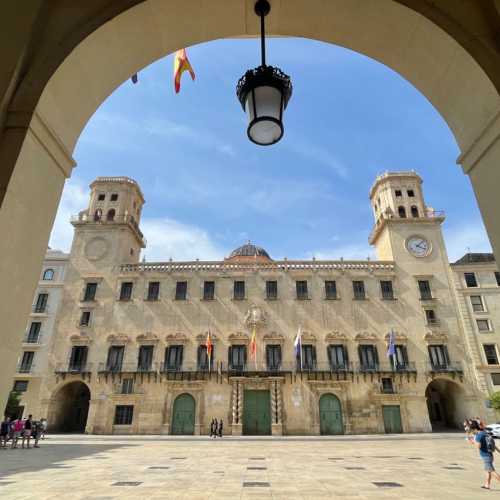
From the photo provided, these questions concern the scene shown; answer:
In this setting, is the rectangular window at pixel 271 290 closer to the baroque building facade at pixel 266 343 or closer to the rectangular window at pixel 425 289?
the baroque building facade at pixel 266 343

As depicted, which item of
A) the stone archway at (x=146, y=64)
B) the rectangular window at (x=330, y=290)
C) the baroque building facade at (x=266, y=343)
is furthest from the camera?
the rectangular window at (x=330, y=290)

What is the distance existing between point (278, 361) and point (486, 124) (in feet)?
93.7

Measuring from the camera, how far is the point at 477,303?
32406 millimetres

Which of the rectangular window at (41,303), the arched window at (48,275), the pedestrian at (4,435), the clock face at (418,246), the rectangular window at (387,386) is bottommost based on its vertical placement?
the pedestrian at (4,435)

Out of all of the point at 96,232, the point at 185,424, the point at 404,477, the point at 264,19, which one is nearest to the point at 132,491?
the point at 404,477

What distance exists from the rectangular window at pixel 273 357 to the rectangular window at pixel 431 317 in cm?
1320

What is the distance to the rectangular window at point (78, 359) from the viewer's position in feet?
98.7

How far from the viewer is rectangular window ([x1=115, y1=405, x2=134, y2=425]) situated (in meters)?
28.8

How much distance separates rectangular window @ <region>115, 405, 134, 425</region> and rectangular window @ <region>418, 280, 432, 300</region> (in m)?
26.4

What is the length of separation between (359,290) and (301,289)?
5172 millimetres

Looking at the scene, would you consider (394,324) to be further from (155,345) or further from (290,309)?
(155,345)

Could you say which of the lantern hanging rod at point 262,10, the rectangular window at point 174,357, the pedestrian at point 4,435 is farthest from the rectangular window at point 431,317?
the lantern hanging rod at point 262,10

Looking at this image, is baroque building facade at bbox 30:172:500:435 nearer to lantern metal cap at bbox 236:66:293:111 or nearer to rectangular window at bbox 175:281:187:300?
rectangular window at bbox 175:281:187:300

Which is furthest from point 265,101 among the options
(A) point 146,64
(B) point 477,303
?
(B) point 477,303
